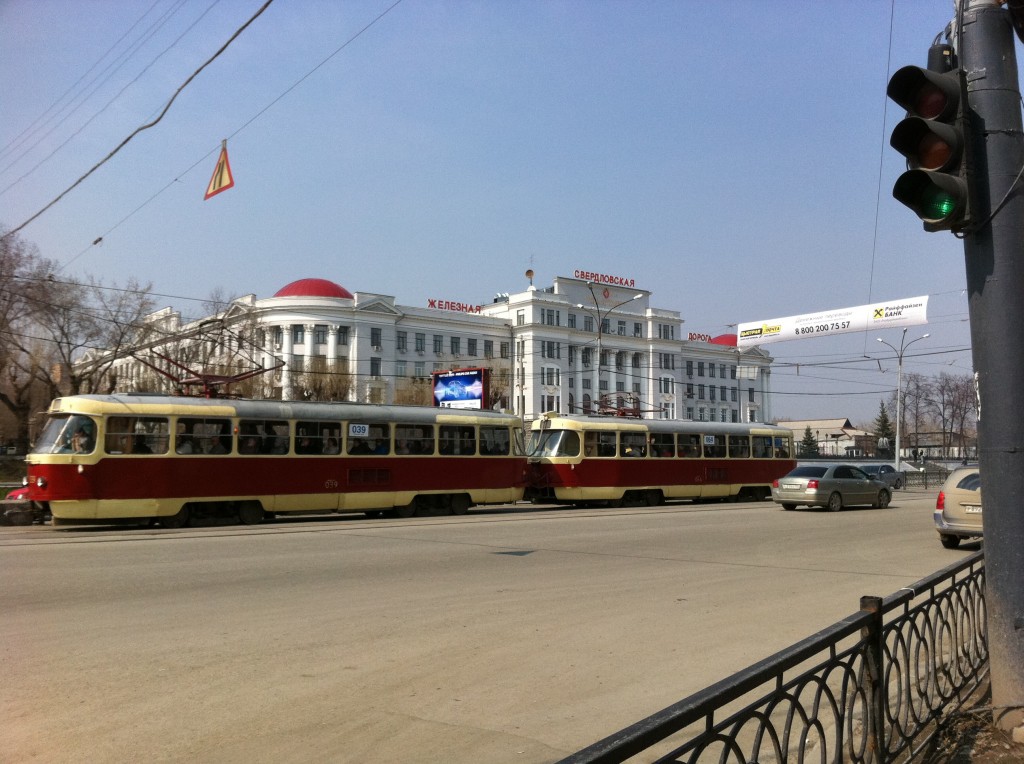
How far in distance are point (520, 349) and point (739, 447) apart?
55013 mm

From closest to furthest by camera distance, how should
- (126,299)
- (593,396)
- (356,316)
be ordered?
(126,299), (356,316), (593,396)

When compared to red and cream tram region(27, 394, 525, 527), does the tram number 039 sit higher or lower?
higher

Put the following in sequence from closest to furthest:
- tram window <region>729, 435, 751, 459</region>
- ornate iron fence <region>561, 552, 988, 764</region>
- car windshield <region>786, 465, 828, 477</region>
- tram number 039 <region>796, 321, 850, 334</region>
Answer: ornate iron fence <region>561, 552, 988, 764</region>, car windshield <region>786, 465, 828, 477</region>, tram number 039 <region>796, 321, 850, 334</region>, tram window <region>729, 435, 751, 459</region>

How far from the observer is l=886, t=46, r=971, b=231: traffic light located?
4.25 m

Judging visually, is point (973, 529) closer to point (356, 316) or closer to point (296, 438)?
point (296, 438)

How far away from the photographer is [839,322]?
86.6ft

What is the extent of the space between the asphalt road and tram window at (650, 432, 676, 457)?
15.0 meters

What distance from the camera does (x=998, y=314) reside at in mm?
4355

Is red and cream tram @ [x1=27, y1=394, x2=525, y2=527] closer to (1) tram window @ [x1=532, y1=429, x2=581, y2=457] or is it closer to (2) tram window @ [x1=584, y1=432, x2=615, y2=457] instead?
(1) tram window @ [x1=532, y1=429, x2=581, y2=457]

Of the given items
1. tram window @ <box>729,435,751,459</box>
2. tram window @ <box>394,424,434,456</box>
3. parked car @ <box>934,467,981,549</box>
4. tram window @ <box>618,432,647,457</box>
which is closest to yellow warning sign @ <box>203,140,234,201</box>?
tram window @ <box>394,424,434,456</box>

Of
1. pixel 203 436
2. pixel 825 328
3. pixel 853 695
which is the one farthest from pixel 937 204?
pixel 825 328

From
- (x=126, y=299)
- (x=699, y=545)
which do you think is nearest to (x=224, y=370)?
(x=126, y=299)

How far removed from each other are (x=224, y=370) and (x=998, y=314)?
143ft

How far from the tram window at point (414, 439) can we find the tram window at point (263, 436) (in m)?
3.34
